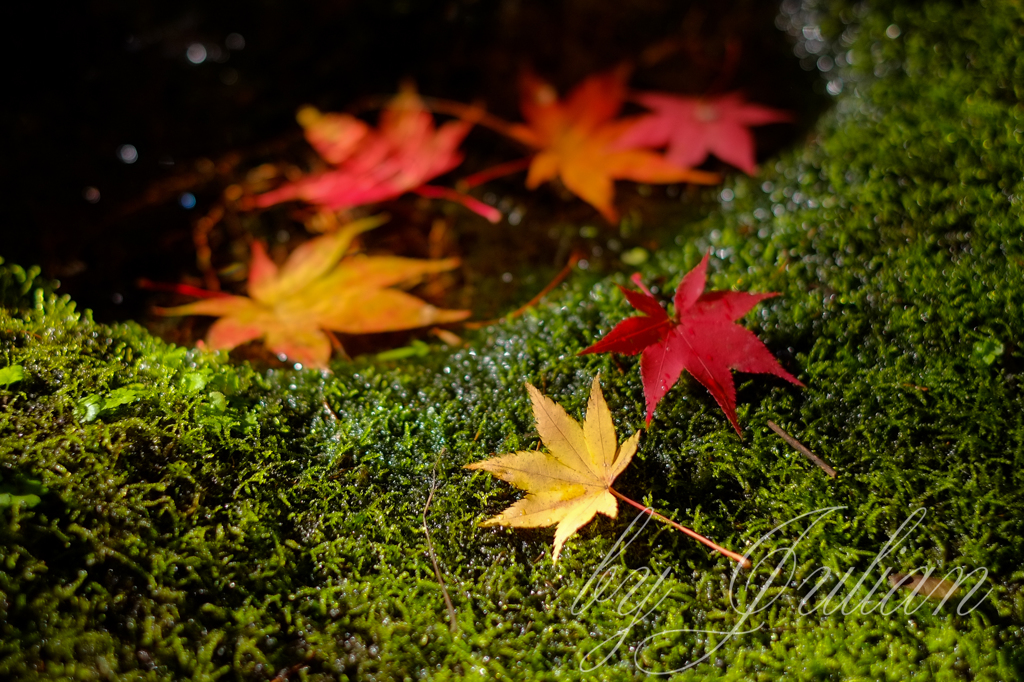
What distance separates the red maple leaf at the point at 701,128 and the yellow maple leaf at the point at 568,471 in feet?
4.74

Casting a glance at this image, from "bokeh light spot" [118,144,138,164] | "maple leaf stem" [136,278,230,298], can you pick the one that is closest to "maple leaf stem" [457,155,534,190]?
"maple leaf stem" [136,278,230,298]

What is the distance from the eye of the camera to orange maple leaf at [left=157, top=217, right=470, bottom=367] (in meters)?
1.90

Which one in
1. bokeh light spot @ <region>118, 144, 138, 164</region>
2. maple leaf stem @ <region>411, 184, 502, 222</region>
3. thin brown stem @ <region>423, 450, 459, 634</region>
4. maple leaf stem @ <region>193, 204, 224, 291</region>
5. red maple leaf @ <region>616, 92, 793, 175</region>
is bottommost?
thin brown stem @ <region>423, 450, 459, 634</region>

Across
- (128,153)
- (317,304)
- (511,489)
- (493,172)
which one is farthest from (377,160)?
(511,489)

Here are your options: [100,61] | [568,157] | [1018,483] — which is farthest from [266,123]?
[1018,483]

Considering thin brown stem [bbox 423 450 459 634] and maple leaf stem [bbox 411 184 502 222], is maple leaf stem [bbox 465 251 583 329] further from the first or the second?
thin brown stem [bbox 423 450 459 634]

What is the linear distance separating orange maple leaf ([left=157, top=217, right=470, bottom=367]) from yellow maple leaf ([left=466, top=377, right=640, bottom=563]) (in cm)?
74

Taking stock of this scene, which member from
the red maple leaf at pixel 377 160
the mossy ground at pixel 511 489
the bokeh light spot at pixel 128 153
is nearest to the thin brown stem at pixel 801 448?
the mossy ground at pixel 511 489

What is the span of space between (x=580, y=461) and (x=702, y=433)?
354mm

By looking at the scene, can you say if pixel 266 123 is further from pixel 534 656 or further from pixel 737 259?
pixel 534 656

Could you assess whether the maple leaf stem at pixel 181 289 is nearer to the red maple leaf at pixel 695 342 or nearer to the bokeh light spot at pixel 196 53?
the bokeh light spot at pixel 196 53

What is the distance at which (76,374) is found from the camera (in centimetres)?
152

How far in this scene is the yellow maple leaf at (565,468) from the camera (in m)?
1.37

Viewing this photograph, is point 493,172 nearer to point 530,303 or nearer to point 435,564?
point 530,303
